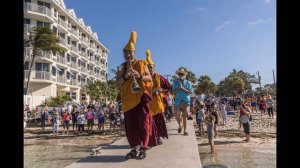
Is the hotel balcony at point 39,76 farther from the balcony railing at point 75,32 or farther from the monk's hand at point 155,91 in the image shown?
the monk's hand at point 155,91

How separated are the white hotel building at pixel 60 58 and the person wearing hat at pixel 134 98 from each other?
27.8m

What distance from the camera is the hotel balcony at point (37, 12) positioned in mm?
39094

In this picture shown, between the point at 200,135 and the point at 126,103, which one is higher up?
the point at 126,103

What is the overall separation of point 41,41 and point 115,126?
64.3 ft

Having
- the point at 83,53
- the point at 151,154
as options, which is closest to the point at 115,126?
the point at 151,154

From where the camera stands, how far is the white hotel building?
3984 cm

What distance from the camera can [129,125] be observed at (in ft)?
15.5

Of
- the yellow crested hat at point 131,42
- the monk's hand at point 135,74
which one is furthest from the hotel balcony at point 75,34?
the monk's hand at point 135,74

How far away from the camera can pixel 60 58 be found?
46.9m

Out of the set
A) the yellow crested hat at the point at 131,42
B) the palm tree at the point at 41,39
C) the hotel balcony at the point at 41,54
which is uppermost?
the palm tree at the point at 41,39

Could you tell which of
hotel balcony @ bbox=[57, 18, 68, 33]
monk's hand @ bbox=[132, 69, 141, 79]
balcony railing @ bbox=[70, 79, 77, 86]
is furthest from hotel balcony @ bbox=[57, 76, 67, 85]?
monk's hand @ bbox=[132, 69, 141, 79]

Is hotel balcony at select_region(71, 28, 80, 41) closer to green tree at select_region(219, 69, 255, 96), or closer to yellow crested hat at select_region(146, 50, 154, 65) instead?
green tree at select_region(219, 69, 255, 96)

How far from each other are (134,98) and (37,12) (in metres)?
39.0
